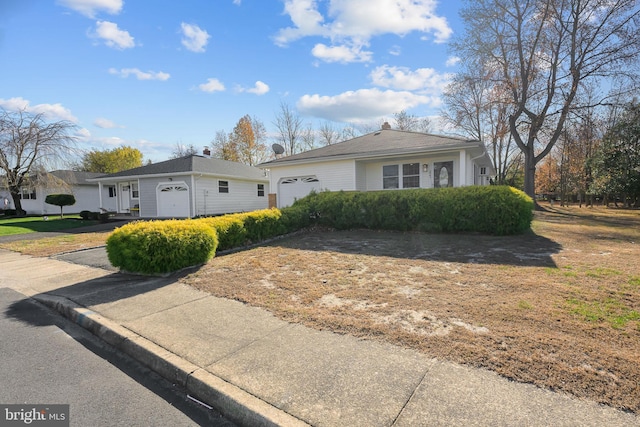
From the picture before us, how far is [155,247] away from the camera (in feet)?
19.4

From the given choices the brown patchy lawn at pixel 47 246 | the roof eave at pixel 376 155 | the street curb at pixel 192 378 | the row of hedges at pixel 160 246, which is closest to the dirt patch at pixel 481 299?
the row of hedges at pixel 160 246

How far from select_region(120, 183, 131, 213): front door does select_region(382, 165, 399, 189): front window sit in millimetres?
18411

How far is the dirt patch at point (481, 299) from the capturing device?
2609 mm

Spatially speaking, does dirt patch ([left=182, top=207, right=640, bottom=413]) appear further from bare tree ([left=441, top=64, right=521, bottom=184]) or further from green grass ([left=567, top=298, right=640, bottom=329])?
bare tree ([left=441, top=64, right=521, bottom=184])

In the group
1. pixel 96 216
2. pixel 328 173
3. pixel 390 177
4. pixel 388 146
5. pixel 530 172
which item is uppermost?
pixel 388 146

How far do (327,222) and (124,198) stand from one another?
720 inches

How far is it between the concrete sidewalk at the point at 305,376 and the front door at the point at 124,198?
68.8 ft

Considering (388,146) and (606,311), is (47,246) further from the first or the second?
(606,311)

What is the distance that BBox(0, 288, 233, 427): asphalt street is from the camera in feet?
7.61

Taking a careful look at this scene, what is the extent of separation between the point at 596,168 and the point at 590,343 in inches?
1328

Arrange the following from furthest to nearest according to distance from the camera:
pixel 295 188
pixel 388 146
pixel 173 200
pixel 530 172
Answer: pixel 530 172 < pixel 173 200 < pixel 295 188 < pixel 388 146

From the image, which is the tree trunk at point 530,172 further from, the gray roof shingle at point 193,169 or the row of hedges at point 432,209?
the gray roof shingle at point 193,169

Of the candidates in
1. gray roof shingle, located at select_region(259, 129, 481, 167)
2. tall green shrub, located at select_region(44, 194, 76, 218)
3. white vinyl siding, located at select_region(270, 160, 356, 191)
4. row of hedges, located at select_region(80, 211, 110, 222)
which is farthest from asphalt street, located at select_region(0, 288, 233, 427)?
tall green shrub, located at select_region(44, 194, 76, 218)

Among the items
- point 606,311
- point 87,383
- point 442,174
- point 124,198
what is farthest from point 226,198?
point 606,311
